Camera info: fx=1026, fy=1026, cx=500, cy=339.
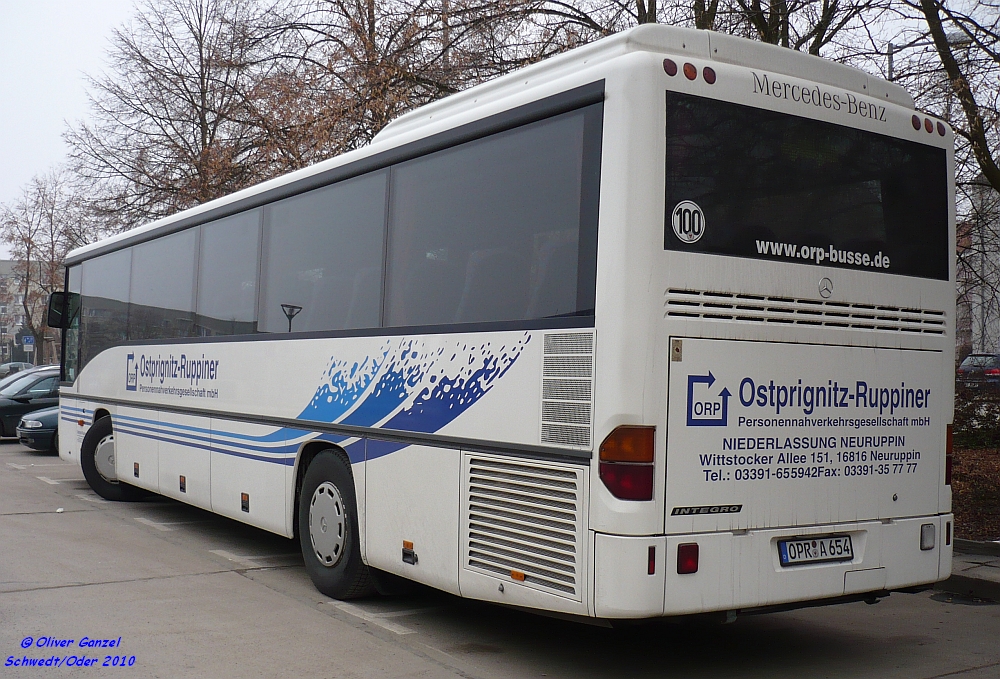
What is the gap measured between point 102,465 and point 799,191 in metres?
9.81

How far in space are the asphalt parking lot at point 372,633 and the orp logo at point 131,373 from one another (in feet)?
9.29

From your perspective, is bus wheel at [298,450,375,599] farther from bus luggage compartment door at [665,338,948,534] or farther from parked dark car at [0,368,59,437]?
parked dark car at [0,368,59,437]

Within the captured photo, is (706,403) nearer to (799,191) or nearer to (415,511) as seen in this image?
(799,191)

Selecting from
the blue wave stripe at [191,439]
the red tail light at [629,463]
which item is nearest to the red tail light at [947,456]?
the red tail light at [629,463]

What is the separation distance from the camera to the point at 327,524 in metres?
7.61

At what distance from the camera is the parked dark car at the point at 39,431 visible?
1912cm

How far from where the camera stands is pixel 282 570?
342 inches

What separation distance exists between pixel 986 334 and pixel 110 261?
1485 cm

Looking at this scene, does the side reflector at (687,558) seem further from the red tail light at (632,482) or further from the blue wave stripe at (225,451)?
the blue wave stripe at (225,451)

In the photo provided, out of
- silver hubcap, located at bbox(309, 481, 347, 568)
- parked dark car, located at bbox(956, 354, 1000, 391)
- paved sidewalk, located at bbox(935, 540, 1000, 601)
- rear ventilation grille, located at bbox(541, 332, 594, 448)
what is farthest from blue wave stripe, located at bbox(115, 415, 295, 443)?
parked dark car, located at bbox(956, 354, 1000, 391)

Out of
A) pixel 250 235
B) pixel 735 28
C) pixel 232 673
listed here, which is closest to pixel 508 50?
pixel 735 28

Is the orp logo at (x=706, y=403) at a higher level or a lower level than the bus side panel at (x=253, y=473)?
higher

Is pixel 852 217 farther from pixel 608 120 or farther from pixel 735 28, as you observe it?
pixel 735 28

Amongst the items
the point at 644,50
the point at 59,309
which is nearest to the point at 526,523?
the point at 644,50
